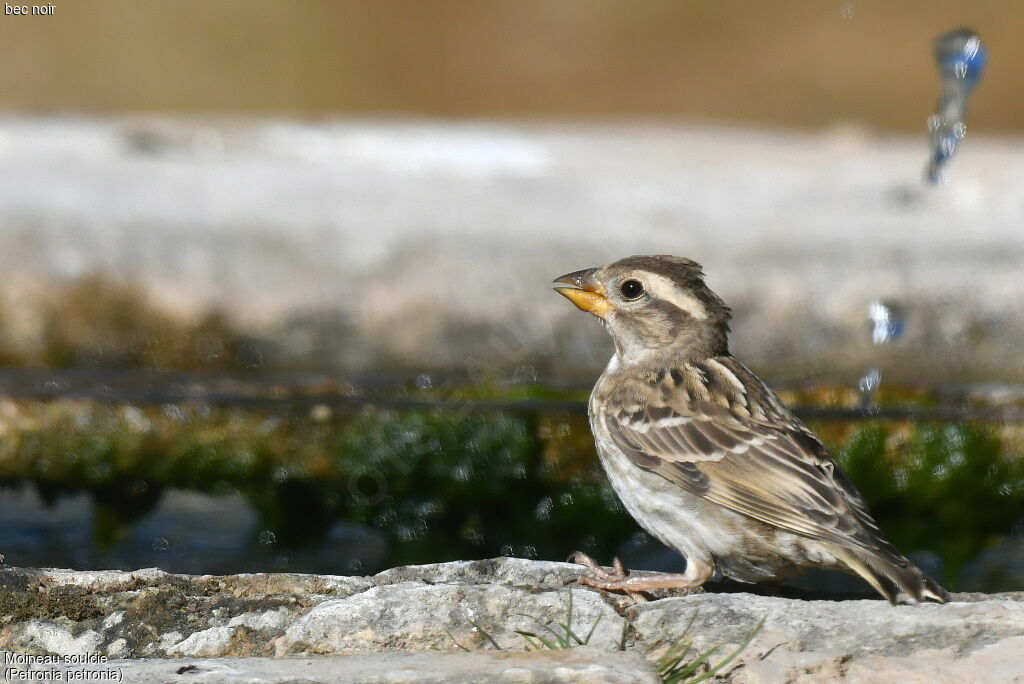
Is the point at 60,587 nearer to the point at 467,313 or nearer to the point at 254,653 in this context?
the point at 254,653

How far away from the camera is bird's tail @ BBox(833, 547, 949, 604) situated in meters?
3.64

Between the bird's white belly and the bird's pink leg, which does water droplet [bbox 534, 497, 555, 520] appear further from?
the bird's pink leg

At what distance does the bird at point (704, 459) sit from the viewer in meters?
3.96

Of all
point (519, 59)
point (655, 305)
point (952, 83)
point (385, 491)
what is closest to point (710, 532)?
point (655, 305)

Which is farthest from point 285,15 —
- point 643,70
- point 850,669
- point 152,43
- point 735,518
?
point 850,669

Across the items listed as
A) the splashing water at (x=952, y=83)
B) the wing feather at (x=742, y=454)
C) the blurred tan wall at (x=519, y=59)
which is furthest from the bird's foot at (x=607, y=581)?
the blurred tan wall at (x=519, y=59)

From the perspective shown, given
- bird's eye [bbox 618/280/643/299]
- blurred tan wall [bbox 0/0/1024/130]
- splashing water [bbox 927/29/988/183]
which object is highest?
blurred tan wall [bbox 0/0/1024/130]

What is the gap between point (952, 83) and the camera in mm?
8414

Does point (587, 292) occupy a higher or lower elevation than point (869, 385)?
higher

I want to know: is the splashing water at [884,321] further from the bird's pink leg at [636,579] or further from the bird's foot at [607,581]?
the bird's foot at [607,581]

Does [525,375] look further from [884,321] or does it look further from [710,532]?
[710,532]

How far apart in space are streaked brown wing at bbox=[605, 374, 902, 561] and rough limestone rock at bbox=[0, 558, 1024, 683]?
396 millimetres

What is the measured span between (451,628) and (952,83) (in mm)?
6087

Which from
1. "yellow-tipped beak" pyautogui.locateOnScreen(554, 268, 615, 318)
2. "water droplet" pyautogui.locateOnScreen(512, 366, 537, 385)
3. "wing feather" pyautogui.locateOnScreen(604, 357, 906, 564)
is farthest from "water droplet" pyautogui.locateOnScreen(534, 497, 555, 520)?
"wing feather" pyautogui.locateOnScreen(604, 357, 906, 564)
